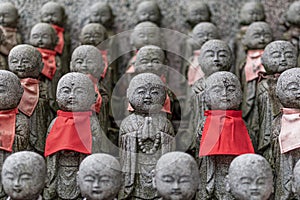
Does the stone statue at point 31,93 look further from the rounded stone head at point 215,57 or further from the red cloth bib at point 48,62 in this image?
the rounded stone head at point 215,57

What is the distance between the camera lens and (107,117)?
8.47 metres

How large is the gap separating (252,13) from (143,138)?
3358 mm

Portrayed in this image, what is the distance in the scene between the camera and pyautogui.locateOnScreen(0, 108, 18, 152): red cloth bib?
707cm

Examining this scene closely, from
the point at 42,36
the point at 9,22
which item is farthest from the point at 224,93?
the point at 9,22

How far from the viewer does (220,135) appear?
7.15 metres

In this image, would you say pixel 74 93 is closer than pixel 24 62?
Yes

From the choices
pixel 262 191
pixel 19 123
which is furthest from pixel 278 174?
pixel 19 123

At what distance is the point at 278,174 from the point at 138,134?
4.91ft

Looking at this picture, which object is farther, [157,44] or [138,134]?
[157,44]

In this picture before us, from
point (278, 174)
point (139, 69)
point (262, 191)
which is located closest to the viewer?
point (262, 191)

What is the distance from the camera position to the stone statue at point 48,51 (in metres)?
8.85

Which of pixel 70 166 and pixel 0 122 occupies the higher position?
pixel 0 122

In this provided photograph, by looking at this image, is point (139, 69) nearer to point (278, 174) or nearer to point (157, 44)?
point (157, 44)

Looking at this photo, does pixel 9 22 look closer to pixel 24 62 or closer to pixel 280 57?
pixel 24 62
